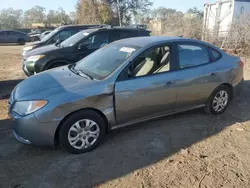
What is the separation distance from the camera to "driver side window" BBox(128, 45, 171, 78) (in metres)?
3.77

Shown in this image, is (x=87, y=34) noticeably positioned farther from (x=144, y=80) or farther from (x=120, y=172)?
(x=120, y=172)

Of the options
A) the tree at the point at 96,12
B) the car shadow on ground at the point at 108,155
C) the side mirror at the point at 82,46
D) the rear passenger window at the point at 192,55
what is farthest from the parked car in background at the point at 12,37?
the rear passenger window at the point at 192,55

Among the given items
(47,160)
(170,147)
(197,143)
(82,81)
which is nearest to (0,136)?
(47,160)

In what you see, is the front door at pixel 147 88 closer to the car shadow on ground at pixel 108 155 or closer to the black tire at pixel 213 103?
the car shadow on ground at pixel 108 155

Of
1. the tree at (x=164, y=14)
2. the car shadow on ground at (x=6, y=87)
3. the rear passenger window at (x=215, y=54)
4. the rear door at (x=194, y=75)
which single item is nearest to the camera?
the rear door at (x=194, y=75)

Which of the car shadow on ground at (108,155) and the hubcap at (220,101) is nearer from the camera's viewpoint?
the car shadow on ground at (108,155)

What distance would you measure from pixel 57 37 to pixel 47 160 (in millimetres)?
8186

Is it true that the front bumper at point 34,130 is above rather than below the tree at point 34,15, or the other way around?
below

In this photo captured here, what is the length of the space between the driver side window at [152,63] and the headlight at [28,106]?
4.40 feet

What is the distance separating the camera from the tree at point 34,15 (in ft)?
205

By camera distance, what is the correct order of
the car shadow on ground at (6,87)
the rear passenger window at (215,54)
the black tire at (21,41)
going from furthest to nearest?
1. the black tire at (21,41)
2. the car shadow on ground at (6,87)
3. the rear passenger window at (215,54)

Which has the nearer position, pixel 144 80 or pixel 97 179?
pixel 97 179

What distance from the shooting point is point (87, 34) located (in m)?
7.00

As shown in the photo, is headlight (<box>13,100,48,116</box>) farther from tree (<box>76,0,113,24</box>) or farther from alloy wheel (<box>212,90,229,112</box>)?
tree (<box>76,0,113,24</box>)
